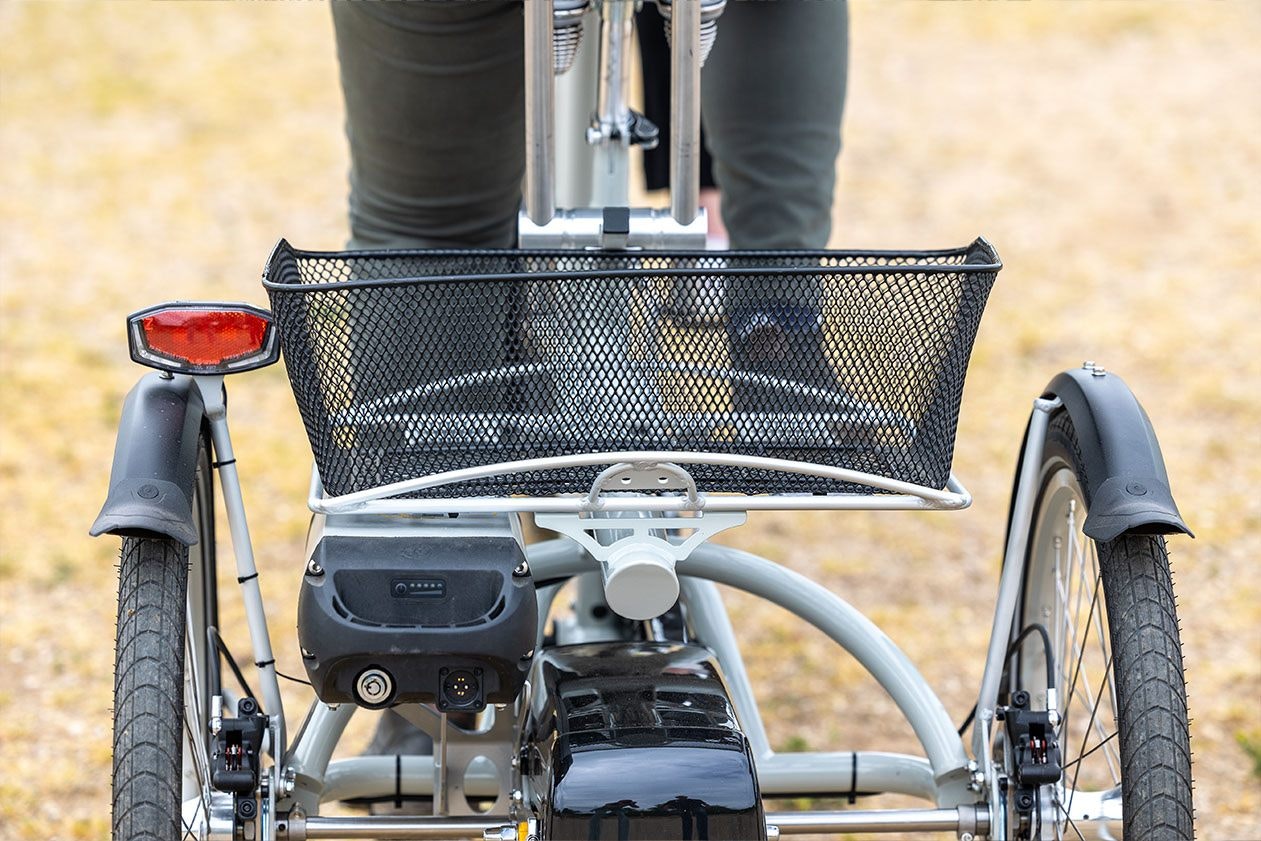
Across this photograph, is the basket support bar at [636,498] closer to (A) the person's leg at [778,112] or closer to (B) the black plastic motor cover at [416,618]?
(B) the black plastic motor cover at [416,618]

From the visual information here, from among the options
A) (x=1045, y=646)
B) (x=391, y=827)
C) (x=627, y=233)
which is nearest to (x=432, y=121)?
(x=627, y=233)

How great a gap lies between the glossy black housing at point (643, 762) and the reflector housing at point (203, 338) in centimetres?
47

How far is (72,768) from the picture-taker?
2.45 metres

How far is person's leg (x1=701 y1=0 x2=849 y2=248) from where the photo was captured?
2.04 meters

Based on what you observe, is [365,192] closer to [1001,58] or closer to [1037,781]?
[1037,781]

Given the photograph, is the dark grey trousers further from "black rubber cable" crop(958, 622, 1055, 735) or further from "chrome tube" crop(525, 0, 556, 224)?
"black rubber cable" crop(958, 622, 1055, 735)

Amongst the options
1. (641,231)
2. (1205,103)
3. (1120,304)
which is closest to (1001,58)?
(1205,103)

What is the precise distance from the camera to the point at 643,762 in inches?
54.3

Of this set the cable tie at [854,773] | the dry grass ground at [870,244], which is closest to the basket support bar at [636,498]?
the cable tie at [854,773]

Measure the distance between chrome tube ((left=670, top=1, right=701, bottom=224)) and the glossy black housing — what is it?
0.52 metres

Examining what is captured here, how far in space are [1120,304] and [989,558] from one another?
5.10 ft

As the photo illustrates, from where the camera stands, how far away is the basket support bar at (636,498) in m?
1.41

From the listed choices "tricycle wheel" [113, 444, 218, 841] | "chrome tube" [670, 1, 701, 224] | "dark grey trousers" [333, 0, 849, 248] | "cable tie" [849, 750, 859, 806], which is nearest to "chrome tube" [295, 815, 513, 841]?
"tricycle wheel" [113, 444, 218, 841]

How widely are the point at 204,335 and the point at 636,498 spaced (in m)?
0.48
